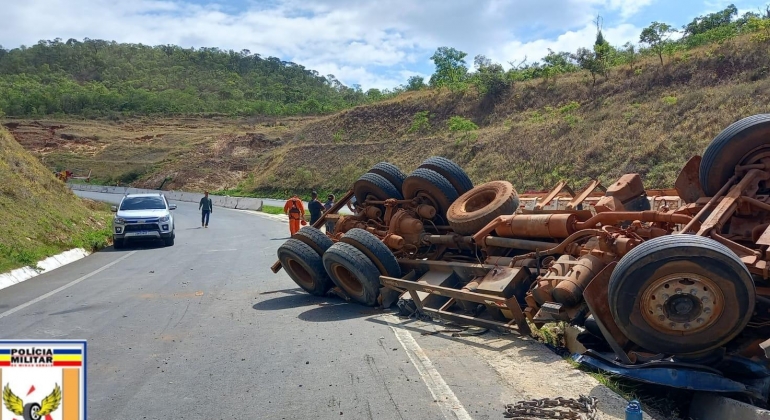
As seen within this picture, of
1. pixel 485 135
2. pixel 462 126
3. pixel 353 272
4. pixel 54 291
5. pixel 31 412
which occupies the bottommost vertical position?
pixel 54 291

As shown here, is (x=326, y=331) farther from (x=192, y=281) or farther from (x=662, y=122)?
(x=662, y=122)

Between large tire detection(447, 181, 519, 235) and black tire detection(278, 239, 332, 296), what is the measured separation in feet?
7.12

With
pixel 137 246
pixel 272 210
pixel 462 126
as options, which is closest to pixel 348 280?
pixel 137 246

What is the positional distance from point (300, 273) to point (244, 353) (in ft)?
12.9

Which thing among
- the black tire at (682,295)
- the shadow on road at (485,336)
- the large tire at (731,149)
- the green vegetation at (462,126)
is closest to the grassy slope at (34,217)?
the shadow on road at (485,336)

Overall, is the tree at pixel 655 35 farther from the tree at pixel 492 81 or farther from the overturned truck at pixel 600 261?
the overturned truck at pixel 600 261

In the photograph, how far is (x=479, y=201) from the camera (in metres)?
10.4

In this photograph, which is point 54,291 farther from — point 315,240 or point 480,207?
point 480,207

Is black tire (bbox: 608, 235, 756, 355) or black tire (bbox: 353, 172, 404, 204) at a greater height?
black tire (bbox: 353, 172, 404, 204)

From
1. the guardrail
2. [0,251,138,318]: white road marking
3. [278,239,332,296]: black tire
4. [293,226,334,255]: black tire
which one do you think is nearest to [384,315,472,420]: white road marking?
[278,239,332,296]: black tire

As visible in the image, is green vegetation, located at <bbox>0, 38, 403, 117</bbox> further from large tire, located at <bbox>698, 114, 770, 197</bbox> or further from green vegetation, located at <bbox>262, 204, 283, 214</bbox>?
large tire, located at <bbox>698, 114, 770, 197</bbox>

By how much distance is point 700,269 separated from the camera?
532 centimetres

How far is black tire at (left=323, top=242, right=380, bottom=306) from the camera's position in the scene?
9305mm

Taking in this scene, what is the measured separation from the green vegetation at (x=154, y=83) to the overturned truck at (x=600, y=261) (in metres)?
73.5
